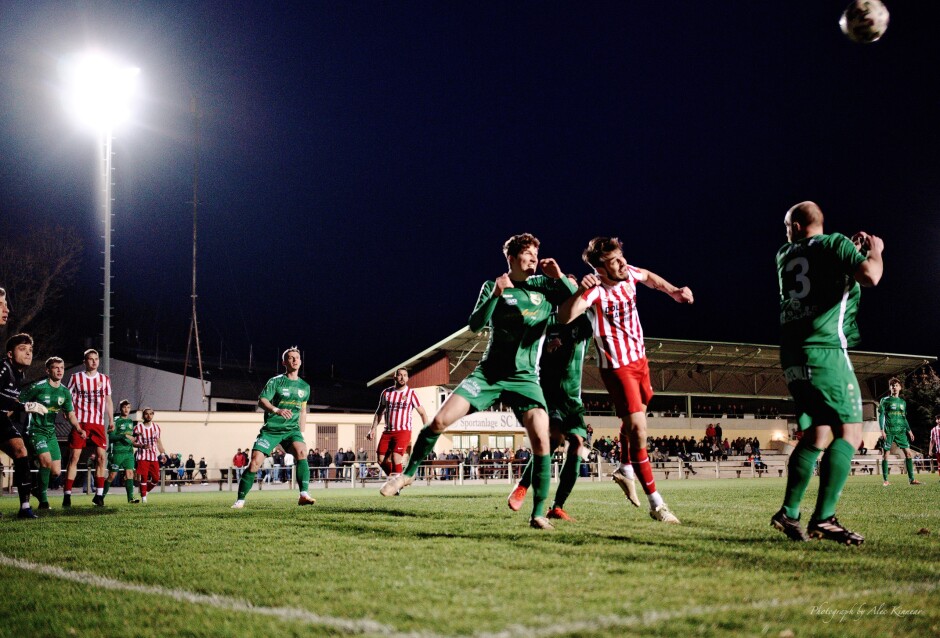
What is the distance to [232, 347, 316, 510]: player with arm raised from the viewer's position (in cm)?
1113

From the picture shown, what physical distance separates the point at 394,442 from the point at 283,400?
147 inches

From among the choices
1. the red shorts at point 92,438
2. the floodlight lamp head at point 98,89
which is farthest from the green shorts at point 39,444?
the floodlight lamp head at point 98,89

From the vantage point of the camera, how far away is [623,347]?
705 centimetres

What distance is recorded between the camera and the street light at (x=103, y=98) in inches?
760

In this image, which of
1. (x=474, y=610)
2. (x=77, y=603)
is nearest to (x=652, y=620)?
(x=474, y=610)

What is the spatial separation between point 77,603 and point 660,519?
16.0ft

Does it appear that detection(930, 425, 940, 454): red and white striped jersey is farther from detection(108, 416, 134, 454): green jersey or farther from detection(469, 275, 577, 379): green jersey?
detection(108, 416, 134, 454): green jersey

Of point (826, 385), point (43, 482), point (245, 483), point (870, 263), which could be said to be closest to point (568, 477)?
point (826, 385)

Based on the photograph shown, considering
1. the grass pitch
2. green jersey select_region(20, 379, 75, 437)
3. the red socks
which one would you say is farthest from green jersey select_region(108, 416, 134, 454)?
the red socks

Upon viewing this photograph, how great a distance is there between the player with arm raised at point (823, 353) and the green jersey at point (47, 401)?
9.56 meters

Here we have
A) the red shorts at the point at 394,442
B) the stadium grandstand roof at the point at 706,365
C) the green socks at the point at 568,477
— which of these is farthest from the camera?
the stadium grandstand roof at the point at 706,365

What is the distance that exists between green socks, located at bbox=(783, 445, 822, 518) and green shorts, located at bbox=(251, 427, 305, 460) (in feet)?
24.0

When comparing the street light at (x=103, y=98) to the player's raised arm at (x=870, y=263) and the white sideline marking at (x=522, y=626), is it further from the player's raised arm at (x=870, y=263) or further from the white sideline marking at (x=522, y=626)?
the player's raised arm at (x=870, y=263)

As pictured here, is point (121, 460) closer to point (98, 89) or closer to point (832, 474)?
point (98, 89)
